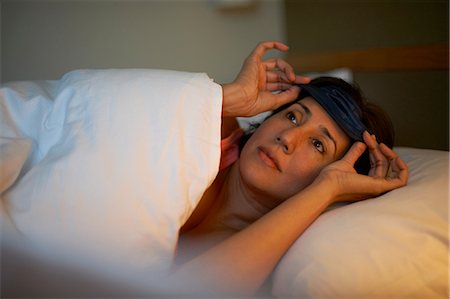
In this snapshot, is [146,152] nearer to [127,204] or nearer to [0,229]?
[127,204]

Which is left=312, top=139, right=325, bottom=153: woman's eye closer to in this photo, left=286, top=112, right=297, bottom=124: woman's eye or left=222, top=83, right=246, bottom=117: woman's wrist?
left=286, top=112, right=297, bottom=124: woman's eye

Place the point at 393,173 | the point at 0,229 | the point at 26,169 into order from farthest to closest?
the point at 393,173 → the point at 26,169 → the point at 0,229

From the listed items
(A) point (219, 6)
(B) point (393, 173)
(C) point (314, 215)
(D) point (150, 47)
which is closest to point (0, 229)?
(C) point (314, 215)

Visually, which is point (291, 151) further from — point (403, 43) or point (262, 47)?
point (403, 43)

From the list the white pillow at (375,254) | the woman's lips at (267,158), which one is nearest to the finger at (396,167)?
the white pillow at (375,254)

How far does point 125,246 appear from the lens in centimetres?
75

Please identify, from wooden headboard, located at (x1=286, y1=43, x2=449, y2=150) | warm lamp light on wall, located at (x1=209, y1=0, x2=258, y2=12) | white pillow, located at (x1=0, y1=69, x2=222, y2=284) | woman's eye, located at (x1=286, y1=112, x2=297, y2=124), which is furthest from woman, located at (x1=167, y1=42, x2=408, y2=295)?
warm lamp light on wall, located at (x1=209, y1=0, x2=258, y2=12)

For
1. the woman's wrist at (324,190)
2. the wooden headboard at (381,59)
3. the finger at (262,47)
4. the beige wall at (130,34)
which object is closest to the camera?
the woman's wrist at (324,190)

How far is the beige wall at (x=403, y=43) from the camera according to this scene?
1.28 metres

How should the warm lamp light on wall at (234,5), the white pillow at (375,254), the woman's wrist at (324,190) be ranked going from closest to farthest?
the white pillow at (375,254), the woman's wrist at (324,190), the warm lamp light on wall at (234,5)

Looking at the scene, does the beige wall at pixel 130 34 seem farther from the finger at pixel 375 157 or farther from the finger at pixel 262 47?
the finger at pixel 375 157

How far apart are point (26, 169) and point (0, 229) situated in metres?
0.15

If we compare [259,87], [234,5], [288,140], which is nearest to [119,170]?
[288,140]

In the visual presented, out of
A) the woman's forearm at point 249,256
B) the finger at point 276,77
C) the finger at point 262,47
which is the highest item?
the finger at point 262,47
